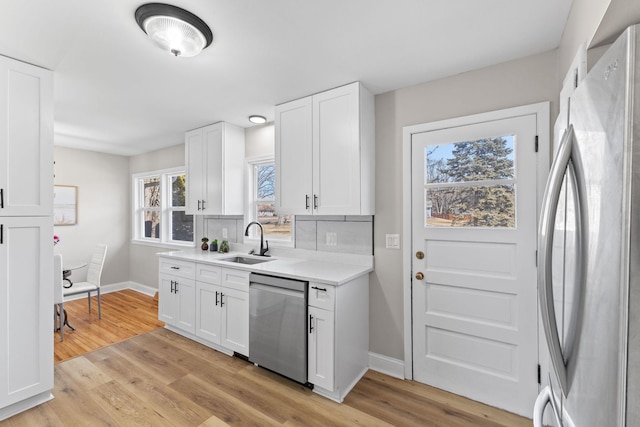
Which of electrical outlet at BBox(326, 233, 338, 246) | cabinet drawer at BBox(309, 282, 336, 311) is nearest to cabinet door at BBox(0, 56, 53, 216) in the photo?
cabinet drawer at BBox(309, 282, 336, 311)

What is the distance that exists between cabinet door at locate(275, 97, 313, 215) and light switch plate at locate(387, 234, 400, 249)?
2.42 ft

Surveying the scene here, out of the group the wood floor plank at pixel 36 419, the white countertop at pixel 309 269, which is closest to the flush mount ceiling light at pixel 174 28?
the white countertop at pixel 309 269

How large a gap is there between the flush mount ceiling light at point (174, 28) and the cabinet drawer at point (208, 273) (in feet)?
6.26

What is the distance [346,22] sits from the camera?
5.44ft

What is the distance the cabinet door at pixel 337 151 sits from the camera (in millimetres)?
2383

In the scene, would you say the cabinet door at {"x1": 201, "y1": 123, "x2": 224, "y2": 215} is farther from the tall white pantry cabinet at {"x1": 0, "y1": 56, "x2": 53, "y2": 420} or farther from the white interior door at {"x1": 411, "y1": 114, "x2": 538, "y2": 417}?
the white interior door at {"x1": 411, "y1": 114, "x2": 538, "y2": 417}

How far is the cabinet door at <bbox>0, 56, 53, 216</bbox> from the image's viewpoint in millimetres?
1892

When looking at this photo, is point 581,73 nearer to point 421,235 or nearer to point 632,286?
point 632,286

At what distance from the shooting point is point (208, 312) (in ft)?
9.65

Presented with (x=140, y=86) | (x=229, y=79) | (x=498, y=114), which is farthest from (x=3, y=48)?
(x=498, y=114)

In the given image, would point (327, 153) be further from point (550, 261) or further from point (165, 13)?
point (550, 261)

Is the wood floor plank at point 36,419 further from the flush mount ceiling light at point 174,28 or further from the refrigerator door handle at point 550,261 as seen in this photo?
the refrigerator door handle at point 550,261

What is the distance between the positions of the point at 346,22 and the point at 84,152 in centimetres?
514

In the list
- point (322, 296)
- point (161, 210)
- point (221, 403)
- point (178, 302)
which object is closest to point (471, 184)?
point (322, 296)
